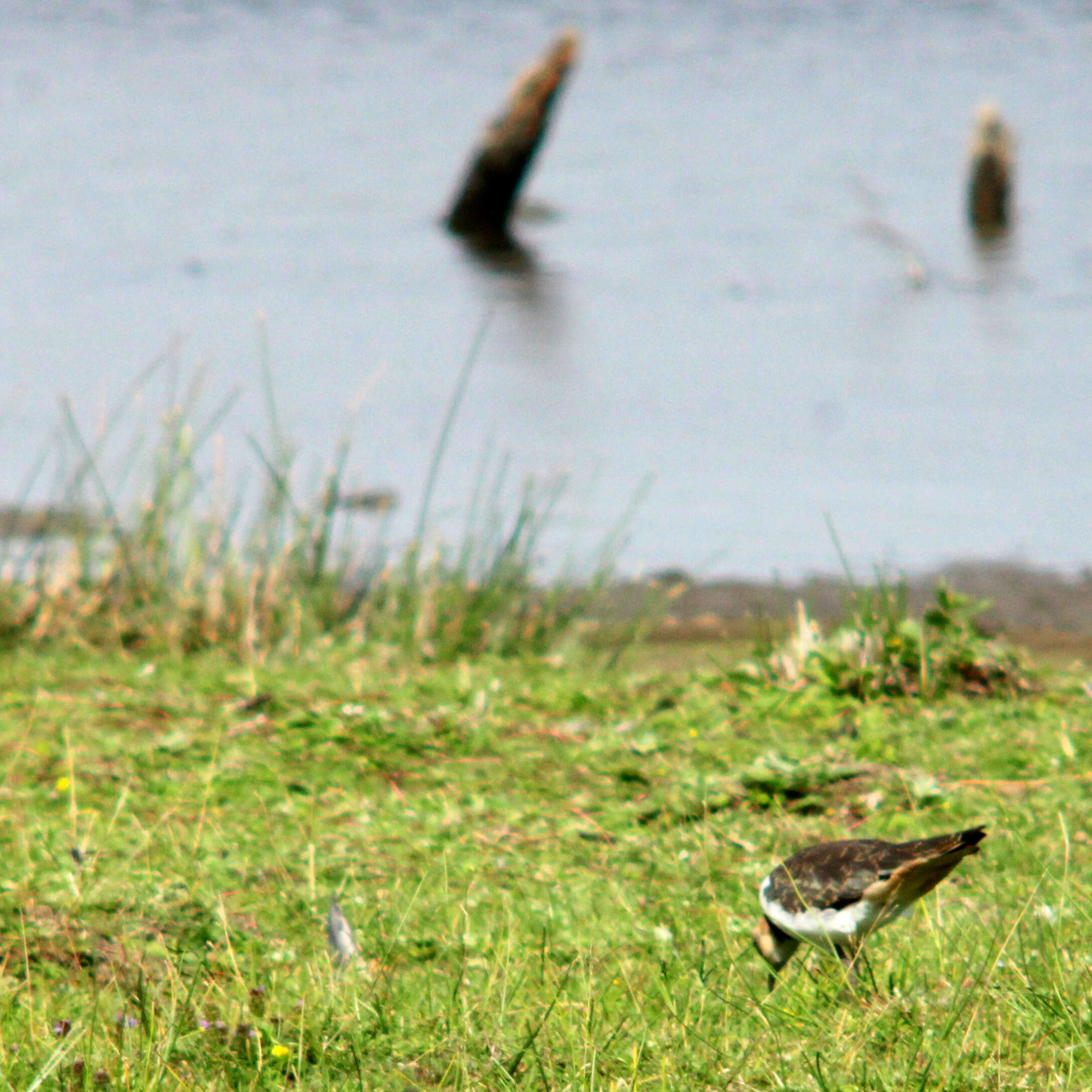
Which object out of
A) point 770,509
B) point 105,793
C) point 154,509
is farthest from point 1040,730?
point 770,509

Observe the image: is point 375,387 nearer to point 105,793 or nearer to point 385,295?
point 385,295

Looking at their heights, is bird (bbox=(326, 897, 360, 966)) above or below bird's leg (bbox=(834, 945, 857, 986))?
below

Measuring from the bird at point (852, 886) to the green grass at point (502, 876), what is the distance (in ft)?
0.44

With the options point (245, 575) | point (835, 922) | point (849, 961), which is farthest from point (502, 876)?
point (245, 575)

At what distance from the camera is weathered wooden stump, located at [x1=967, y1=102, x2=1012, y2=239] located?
20.1 metres

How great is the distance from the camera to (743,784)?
4.87 meters

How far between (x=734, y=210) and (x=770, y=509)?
52.8 ft

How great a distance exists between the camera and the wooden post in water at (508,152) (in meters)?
19.1

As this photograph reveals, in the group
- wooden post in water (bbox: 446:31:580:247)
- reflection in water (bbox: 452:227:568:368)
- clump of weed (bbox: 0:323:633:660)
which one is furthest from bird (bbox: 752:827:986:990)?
wooden post in water (bbox: 446:31:580:247)

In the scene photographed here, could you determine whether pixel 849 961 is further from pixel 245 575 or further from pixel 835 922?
pixel 245 575

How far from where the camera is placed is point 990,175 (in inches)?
846

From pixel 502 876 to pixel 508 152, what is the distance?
1765 centimetres

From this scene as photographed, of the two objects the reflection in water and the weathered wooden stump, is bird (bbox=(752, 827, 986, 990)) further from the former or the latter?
the weathered wooden stump

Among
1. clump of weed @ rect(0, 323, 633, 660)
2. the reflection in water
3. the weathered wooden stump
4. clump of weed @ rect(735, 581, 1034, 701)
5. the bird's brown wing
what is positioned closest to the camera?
the bird's brown wing
